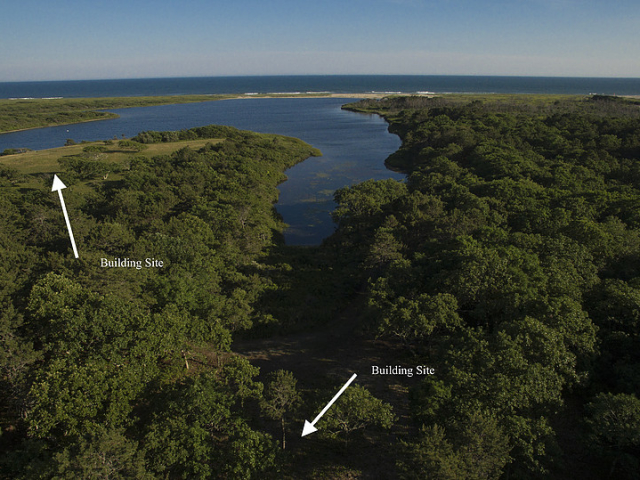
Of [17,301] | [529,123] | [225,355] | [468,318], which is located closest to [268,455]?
[225,355]

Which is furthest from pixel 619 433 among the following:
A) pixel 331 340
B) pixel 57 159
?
pixel 57 159

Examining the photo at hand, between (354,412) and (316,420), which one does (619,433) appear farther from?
(316,420)

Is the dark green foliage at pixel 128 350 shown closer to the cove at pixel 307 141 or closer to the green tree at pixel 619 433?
the green tree at pixel 619 433

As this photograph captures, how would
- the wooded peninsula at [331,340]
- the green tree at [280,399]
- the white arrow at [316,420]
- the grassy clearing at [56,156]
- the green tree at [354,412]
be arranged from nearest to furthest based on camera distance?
the wooded peninsula at [331,340] → the green tree at [354,412] → the green tree at [280,399] → the white arrow at [316,420] → the grassy clearing at [56,156]

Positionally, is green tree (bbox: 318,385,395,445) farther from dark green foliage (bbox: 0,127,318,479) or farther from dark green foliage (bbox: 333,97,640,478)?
dark green foliage (bbox: 0,127,318,479)

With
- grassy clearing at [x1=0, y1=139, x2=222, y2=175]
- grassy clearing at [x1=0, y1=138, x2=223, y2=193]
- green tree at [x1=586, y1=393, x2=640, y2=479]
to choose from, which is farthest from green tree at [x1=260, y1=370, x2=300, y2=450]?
grassy clearing at [x1=0, y1=139, x2=222, y2=175]

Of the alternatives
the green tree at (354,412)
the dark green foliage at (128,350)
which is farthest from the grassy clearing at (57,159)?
the green tree at (354,412)
